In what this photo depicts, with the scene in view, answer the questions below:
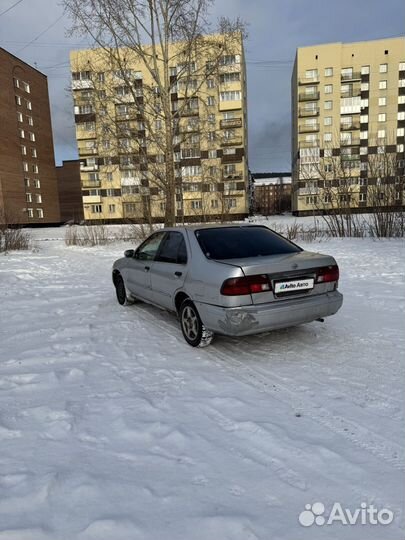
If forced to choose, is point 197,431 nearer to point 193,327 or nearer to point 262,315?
point 262,315

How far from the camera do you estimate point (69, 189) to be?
77.2 metres

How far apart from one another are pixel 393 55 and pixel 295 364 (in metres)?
66.3

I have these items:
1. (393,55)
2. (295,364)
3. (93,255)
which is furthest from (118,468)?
(393,55)

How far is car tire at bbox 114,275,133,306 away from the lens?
6.69 meters

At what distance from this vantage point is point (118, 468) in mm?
2338

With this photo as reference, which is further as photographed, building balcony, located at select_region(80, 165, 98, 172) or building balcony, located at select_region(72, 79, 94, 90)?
building balcony, located at select_region(80, 165, 98, 172)

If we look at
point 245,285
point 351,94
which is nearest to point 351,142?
point 351,94

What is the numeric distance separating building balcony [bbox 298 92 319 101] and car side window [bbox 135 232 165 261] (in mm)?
59315

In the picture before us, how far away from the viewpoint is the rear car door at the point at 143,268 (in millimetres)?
5641

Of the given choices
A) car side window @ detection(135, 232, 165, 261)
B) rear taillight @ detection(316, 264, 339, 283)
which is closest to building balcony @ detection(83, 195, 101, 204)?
car side window @ detection(135, 232, 165, 261)

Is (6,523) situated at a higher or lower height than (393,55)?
lower

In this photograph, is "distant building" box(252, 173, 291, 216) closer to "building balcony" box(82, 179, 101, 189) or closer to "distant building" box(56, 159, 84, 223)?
"distant building" box(56, 159, 84, 223)

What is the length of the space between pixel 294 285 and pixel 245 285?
24.2 inches

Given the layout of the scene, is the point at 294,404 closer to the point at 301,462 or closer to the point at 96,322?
the point at 301,462
